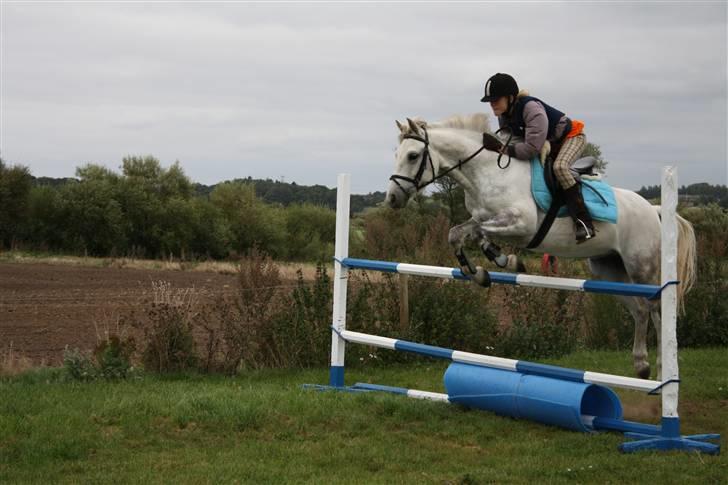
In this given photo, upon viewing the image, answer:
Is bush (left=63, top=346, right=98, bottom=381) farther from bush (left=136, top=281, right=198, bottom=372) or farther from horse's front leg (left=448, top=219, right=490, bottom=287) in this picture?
horse's front leg (left=448, top=219, right=490, bottom=287)

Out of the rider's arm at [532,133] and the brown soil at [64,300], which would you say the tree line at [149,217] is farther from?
the rider's arm at [532,133]

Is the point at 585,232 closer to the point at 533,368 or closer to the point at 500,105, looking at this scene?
the point at 533,368

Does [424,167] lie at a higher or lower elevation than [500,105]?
lower

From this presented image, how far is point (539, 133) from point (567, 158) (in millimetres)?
296

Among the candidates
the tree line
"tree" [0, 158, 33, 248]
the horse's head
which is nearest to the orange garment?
the horse's head

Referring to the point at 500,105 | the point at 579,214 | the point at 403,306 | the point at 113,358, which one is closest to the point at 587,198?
the point at 579,214

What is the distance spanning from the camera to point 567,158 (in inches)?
268

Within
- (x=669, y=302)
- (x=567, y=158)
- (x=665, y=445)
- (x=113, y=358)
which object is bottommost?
(x=665, y=445)

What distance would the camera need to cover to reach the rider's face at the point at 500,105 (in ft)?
22.8

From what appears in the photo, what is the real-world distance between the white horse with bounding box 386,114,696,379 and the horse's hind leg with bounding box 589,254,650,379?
0.01 meters

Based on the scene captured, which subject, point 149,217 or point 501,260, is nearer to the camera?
point 501,260

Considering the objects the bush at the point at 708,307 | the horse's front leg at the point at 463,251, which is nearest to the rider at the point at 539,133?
the horse's front leg at the point at 463,251

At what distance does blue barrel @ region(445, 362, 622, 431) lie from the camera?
6508 millimetres

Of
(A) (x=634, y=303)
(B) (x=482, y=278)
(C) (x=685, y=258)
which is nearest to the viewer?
(B) (x=482, y=278)
